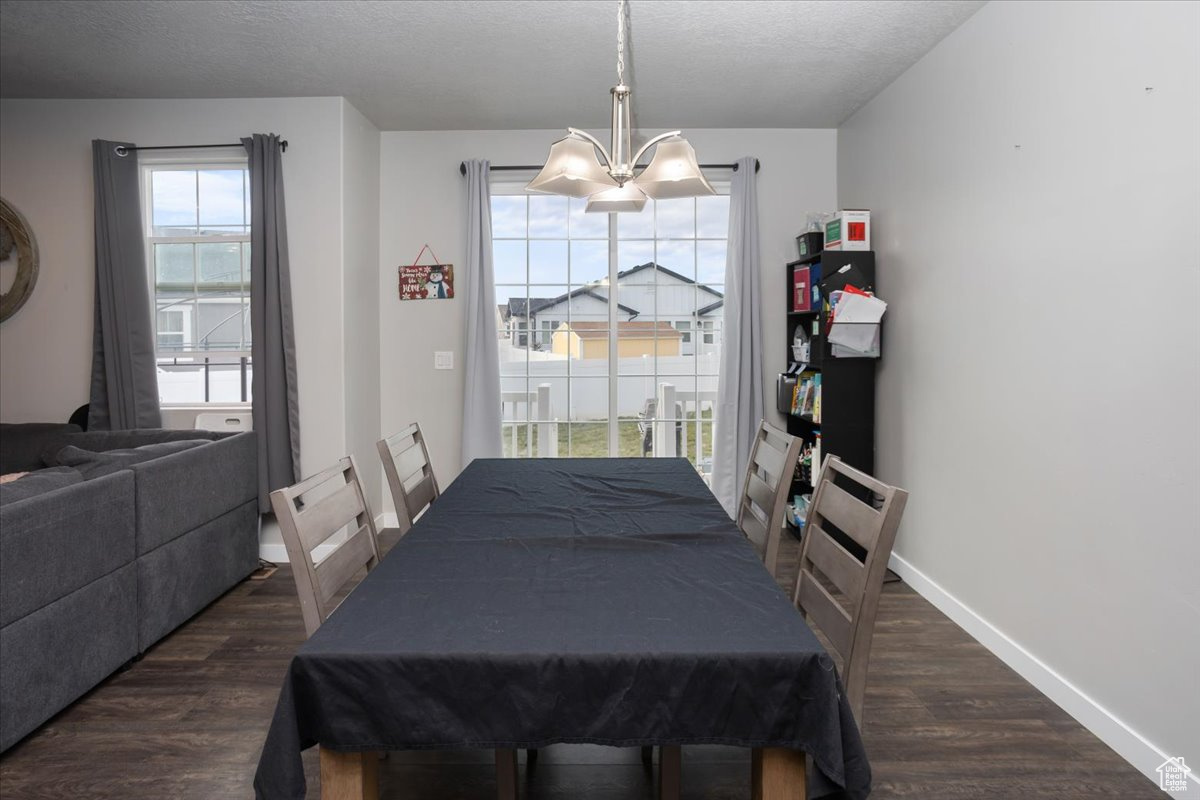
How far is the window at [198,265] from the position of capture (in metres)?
4.16

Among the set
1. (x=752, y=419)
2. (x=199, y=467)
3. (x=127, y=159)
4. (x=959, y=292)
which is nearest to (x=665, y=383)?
(x=752, y=419)

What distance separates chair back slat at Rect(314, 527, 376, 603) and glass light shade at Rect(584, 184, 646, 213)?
1416 mm

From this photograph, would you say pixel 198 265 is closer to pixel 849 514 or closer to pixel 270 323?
pixel 270 323

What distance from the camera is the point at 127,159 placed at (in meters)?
3.98

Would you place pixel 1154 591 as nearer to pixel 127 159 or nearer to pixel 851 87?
pixel 851 87

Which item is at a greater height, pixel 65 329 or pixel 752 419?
pixel 65 329

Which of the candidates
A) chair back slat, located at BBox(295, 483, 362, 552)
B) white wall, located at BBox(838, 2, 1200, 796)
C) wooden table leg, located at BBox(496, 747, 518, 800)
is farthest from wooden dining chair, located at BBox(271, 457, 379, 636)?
white wall, located at BBox(838, 2, 1200, 796)

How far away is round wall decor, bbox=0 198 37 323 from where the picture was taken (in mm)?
4000

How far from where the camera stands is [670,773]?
1.64m

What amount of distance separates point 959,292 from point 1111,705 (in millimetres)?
1726

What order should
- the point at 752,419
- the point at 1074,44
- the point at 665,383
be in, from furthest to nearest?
1. the point at 665,383
2. the point at 752,419
3. the point at 1074,44

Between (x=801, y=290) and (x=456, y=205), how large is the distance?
2.32 m

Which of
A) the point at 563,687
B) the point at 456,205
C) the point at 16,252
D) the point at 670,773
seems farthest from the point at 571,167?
the point at 16,252

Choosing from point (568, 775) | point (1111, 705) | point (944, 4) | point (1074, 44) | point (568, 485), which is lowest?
point (568, 775)
